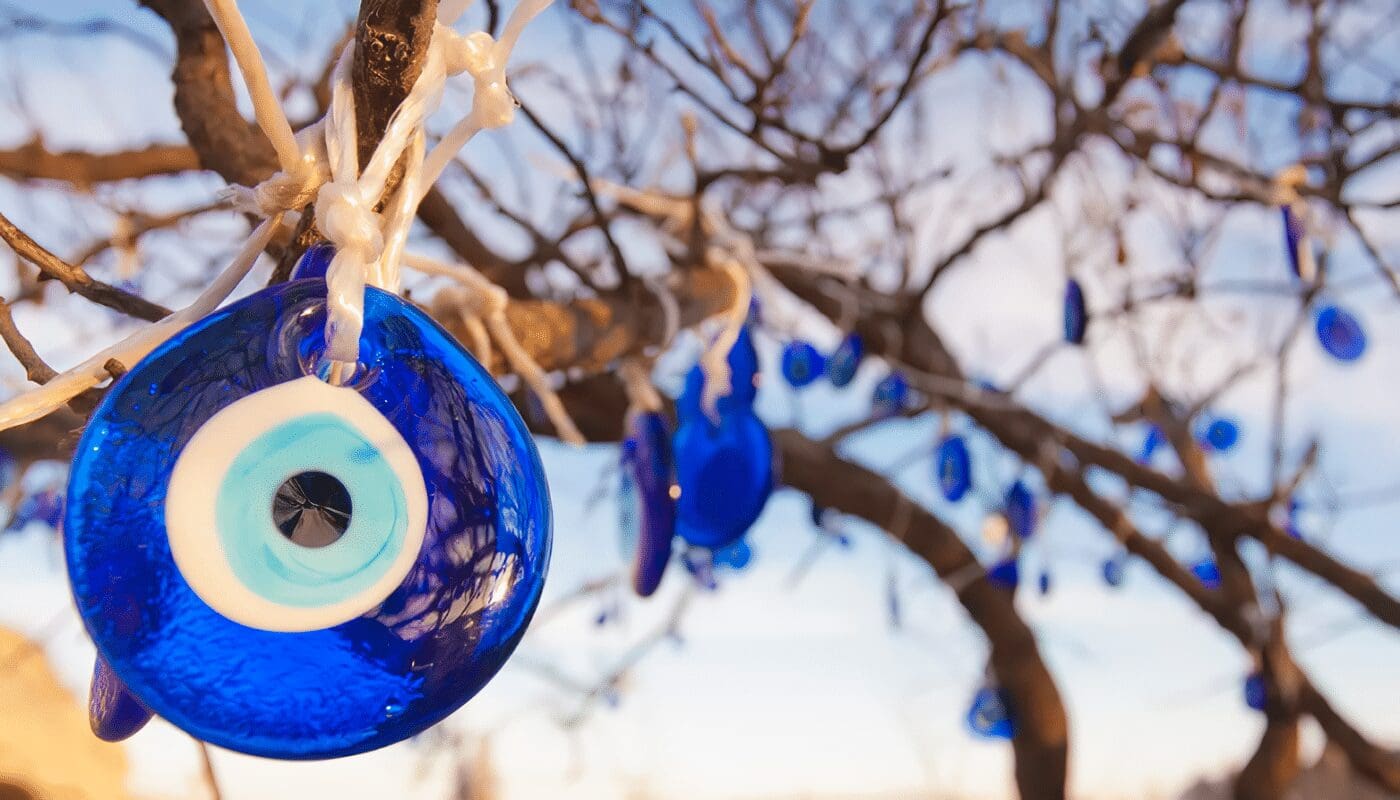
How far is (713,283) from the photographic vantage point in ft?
3.23

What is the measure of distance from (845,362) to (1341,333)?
19.8 inches

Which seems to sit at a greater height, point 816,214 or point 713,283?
point 816,214

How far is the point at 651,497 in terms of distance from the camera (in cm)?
68

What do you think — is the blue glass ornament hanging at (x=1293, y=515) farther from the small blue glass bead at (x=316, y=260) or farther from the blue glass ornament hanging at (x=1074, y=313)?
the small blue glass bead at (x=316, y=260)

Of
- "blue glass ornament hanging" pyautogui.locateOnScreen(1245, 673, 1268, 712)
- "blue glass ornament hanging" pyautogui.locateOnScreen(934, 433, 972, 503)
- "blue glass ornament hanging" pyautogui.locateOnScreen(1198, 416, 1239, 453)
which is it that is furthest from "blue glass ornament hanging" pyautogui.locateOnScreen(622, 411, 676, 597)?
"blue glass ornament hanging" pyautogui.locateOnScreen(1245, 673, 1268, 712)

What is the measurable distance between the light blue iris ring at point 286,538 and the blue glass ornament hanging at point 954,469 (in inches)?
36.4

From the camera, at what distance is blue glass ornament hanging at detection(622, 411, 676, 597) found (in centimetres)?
68

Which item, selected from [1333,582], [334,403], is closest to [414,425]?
[334,403]

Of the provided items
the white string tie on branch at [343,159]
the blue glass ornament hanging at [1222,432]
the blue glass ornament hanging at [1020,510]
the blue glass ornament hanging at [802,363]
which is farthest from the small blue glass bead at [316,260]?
the blue glass ornament hanging at [1222,432]

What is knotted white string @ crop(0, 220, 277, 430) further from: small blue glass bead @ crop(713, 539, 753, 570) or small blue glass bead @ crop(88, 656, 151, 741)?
small blue glass bead @ crop(713, 539, 753, 570)

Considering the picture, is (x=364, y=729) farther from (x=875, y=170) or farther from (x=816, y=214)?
(x=875, y=170)

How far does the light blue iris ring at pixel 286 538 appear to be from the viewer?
0.90 feet

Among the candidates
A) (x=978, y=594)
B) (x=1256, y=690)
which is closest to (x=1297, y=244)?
(x=978, y=594)

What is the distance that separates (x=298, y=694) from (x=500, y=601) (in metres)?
0.06
